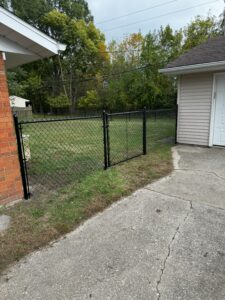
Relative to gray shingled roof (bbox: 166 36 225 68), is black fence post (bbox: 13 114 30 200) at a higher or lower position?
lower

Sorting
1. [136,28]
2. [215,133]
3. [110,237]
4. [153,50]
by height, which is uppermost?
[136,28]

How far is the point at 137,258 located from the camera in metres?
1.96

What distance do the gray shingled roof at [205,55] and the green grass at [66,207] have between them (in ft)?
10.7

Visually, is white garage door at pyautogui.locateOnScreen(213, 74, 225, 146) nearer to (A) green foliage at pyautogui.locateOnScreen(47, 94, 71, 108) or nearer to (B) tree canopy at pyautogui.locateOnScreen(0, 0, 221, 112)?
(B) tree canopy at pyautogui.locateOnScreen(0, 0, 221, 112)

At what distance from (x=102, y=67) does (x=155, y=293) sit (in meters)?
27.1

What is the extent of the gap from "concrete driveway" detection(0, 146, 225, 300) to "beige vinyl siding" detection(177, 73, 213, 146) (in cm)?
383

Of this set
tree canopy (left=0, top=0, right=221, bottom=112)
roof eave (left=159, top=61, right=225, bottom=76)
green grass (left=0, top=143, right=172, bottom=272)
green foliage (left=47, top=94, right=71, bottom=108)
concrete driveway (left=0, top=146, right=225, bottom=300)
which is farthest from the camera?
green foliage (left=47, top=94, right=71, bottom=108)

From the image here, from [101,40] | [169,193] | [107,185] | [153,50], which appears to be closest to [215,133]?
[169,193]

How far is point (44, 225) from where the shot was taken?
8.23ft

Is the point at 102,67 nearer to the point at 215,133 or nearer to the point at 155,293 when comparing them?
the point at 215,133

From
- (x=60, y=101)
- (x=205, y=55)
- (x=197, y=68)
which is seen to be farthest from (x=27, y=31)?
(x=60, y=101)

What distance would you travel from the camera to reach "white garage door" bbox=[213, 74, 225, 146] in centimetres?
598

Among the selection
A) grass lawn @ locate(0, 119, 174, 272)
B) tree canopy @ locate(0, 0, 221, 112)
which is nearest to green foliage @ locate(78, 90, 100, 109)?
tree canopy @ locate(0, 0, 221, 112)

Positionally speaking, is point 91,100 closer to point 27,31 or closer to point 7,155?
point 27,31
